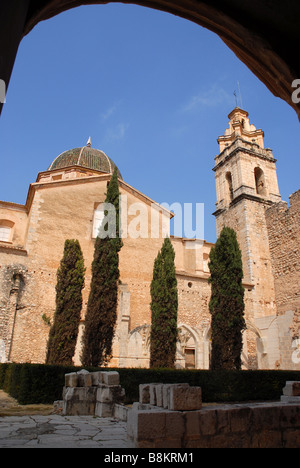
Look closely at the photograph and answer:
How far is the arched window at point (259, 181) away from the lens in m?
26.4

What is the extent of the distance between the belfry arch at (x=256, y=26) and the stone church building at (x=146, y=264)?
1545 cm

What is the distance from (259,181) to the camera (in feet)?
88.8

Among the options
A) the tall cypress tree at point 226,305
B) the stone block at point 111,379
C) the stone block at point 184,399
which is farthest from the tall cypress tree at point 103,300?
the stone block at point 184,399

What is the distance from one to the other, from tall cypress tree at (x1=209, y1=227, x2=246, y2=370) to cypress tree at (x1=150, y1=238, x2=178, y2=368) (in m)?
1.93

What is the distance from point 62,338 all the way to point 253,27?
1367cm

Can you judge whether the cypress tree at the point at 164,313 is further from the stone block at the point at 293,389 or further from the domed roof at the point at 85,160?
the domed roof at the point at 85,160

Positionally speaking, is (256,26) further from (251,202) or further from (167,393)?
(251,202)

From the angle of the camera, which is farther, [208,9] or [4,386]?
[4,386]

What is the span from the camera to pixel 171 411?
14.3 feet

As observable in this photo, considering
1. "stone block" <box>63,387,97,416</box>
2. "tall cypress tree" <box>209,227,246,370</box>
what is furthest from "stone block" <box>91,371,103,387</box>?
"tall cypress tree" <box>209,227,246,370</box>

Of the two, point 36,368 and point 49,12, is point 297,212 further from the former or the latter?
point 49,12

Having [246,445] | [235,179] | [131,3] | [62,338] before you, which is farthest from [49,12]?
[235,179]

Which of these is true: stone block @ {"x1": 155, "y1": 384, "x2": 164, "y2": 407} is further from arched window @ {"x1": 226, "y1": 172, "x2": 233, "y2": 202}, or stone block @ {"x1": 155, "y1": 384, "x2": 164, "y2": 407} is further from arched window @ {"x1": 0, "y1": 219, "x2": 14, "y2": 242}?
arched window @ {"x1": 226, "y1": 172, "x2": 233, "y2": 202}

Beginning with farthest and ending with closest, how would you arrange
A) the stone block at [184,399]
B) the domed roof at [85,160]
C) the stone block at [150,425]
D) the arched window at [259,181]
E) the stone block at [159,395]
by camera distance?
the domed roof at [85,160], the arched window at [259,181], the stone block at [159,395], the stone block at [184,399], the stone block at [150,425]
